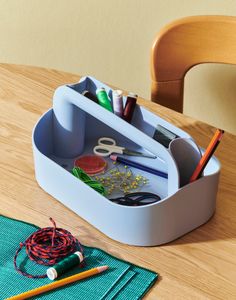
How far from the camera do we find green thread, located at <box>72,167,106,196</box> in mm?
1077

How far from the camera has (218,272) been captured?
979mm

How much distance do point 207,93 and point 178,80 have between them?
1.46ft

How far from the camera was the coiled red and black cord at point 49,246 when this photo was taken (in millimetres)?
979

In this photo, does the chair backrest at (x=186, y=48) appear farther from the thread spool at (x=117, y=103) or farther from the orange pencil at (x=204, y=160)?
the orange pencil at (x=204, y=160)

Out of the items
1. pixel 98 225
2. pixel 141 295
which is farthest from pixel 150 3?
pixel 141 295

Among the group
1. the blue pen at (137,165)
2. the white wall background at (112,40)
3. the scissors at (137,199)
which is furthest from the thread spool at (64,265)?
the white wall background at (112,40)

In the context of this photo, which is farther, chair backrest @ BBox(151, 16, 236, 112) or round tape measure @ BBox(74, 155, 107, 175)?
chair backrest @ BBox(151, 16, 236, 112)

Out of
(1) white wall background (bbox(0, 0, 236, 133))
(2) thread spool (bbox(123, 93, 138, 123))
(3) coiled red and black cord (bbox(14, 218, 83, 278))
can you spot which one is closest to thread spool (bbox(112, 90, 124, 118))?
(2) thread spool (bbox(123, 93, 138, 123))

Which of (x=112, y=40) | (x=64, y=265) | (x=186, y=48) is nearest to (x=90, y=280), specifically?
(x=64, y=265)

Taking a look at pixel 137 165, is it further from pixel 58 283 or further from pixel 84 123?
pixel 58 283

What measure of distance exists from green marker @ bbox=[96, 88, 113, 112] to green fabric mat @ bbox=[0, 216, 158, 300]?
0.78 feet

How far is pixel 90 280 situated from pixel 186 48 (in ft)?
2.03

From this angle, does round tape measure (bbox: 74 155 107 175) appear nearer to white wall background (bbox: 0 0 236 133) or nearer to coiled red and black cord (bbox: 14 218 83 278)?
coiled red and black cord (bbox: 14 218 83 278)

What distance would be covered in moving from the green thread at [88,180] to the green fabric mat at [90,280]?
106mm
